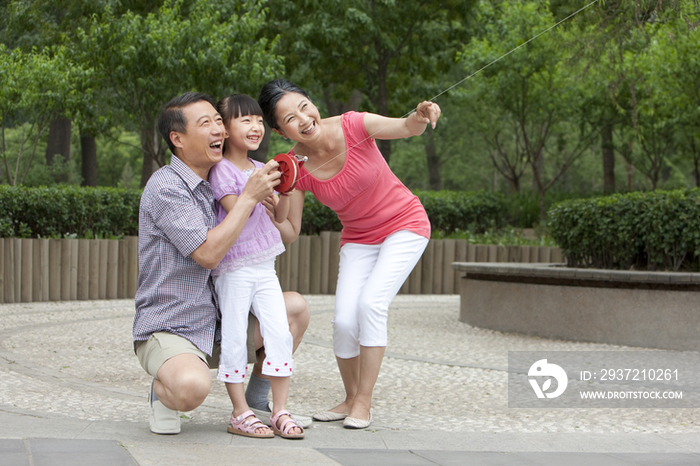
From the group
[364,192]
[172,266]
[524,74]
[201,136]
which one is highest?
[524,74]

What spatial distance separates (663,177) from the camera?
41094 mm

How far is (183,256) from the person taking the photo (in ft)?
11.4

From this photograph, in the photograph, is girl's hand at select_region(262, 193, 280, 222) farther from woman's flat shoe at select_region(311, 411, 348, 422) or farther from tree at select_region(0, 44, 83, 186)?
tree at select_region(0, 44, 83, 186)

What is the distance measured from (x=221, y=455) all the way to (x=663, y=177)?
42127 mm

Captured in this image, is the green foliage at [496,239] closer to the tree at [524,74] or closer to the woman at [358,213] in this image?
the tree at [524,74]

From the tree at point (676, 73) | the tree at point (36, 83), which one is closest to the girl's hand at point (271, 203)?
the tree at point (676, 73)

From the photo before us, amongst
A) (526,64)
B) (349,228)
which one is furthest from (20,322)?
(526,64)

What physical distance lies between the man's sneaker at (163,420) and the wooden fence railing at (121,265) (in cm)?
691

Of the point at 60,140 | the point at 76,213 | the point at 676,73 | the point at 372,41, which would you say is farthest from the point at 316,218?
the point at 60,140

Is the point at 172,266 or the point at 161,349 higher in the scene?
the point at 172,266

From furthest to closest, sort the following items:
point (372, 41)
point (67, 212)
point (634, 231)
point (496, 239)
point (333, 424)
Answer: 1. point (372, 41)
2. point (496, 239)
3. point (67, 212)
4. point (634, 231)
5. point (333, 424)

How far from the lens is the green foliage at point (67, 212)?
9844 mm

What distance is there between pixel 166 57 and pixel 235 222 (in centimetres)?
942

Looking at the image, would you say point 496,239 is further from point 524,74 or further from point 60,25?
point 60,25
